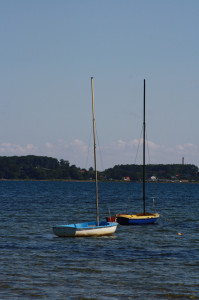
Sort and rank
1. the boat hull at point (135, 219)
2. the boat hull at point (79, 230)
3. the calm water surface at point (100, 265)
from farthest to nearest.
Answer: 1. the boat hull at point (135, 219)
2. the boat hull at point (79, 230)
3. the calm water surface at point (100, 265)

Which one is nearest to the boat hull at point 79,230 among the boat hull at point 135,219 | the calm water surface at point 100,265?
the calm water surface at point 100,265

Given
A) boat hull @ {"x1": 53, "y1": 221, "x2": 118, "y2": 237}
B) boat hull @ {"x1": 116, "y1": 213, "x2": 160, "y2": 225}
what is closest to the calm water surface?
boat hull @ {"x1": 53, "y1": 221, "x2": 118, "y2": 237}

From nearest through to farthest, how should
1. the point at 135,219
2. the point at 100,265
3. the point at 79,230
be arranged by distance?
the point at 100,265
the point at 79,230
the point at 135,219

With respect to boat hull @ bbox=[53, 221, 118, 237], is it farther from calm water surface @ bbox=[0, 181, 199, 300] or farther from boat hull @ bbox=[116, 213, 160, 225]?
boat hull @ bbox=[116, 213, 160, 225]

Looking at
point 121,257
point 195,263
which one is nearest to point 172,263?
point 195,263

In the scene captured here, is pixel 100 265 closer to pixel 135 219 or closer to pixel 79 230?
pixel 79 230

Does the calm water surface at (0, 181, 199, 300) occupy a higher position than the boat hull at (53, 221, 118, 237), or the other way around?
the boat hull at (53, 221, 118, 237)

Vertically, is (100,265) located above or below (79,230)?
below

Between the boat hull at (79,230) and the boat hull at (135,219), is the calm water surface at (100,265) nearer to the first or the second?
the boat hull at (79,230)

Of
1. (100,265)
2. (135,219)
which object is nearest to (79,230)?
(100,265)

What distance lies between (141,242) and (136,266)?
12189 millimetres

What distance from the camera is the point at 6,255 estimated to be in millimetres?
33719

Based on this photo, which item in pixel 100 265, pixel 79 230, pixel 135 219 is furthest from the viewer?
pixel 135 219

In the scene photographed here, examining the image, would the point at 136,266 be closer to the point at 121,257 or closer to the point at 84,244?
the point at 121,257
